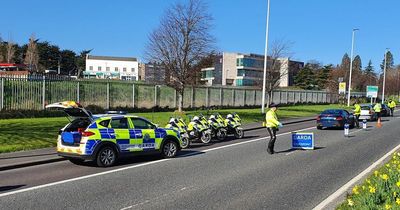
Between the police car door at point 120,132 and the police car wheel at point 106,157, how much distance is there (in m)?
0.28

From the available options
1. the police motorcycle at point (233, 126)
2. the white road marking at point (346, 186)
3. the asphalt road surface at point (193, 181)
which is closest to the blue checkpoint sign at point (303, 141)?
the asphalt road surface at point (193, 181)

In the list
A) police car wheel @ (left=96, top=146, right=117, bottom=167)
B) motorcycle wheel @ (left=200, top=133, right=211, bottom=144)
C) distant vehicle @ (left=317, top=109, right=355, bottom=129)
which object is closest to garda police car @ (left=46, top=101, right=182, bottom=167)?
police car wheel @ (left=96, top=146, right=117, bottom=167)

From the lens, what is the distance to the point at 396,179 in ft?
26.1

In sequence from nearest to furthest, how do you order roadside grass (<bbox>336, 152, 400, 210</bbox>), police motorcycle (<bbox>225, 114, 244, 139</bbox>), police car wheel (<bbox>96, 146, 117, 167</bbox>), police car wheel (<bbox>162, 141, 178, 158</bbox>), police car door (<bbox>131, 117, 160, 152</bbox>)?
roadside grass (<bbox>336, 152, 400, 210</bbox>) → police car wheel (<bbox>96, 146, 117, 167</bbox>) → police car door (<bbox>131, 117, 160, 152</bbox>) → police car wheel (<bbox>162, 141, 178, 158</bbox>) → police motorcycle (<bbox>225, 114, 244, 139</bbox>)

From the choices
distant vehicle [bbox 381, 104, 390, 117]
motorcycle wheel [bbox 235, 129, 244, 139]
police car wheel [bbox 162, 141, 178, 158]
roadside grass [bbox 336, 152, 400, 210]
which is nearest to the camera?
roadside grass [bbox 336, 152, 400, 210]

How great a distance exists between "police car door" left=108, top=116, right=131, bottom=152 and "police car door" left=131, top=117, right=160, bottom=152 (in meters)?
0.33

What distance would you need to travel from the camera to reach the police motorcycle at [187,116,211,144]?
18.2 m

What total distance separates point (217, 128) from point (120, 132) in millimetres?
7733

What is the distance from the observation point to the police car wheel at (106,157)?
12.1 m

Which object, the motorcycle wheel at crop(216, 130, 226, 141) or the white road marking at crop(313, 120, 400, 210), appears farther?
the motorcycle wheel at crop(216, 130, 226, 141)

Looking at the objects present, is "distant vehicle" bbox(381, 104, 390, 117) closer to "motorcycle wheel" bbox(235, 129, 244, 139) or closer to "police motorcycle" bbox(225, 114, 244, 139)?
"motorcycle wheel" bbox(235, 129, 244, 139)

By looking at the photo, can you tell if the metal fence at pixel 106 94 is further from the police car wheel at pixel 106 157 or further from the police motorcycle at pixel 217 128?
the police car wheel at pixel 106 157

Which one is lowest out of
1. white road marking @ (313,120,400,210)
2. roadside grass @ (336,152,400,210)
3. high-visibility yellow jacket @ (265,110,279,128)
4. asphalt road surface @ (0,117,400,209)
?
asphalt road surface @ (0,117,400,209)

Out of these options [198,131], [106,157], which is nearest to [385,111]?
[198,131]
